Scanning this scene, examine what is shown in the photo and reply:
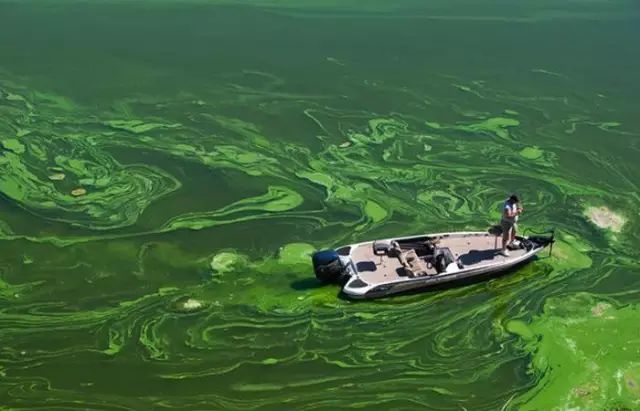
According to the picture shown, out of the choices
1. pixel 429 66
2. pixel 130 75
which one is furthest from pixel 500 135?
pixel 130 75

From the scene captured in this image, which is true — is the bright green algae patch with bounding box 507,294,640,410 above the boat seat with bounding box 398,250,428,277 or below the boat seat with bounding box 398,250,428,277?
below

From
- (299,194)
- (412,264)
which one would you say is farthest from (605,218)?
(299,194)

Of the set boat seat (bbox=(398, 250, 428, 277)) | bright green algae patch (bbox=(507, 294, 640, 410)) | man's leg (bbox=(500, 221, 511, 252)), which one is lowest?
bright green algae patch (bbox=(507, 294, 640, 410))


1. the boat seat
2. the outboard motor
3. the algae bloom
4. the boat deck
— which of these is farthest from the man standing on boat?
the outboard motor

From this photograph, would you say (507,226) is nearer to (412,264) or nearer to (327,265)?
(412,264)

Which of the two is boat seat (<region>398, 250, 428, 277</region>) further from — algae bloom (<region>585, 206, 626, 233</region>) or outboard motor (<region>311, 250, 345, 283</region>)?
algae bloom (<region>585, 206, 626, 233</region>)

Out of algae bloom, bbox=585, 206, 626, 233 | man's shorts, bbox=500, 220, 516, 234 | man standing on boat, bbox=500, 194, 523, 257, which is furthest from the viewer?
algae bloom, bbox=585, 206, 626, 233

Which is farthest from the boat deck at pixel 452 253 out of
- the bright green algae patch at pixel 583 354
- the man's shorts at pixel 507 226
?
the bright green algae patch at pixel 583 354
